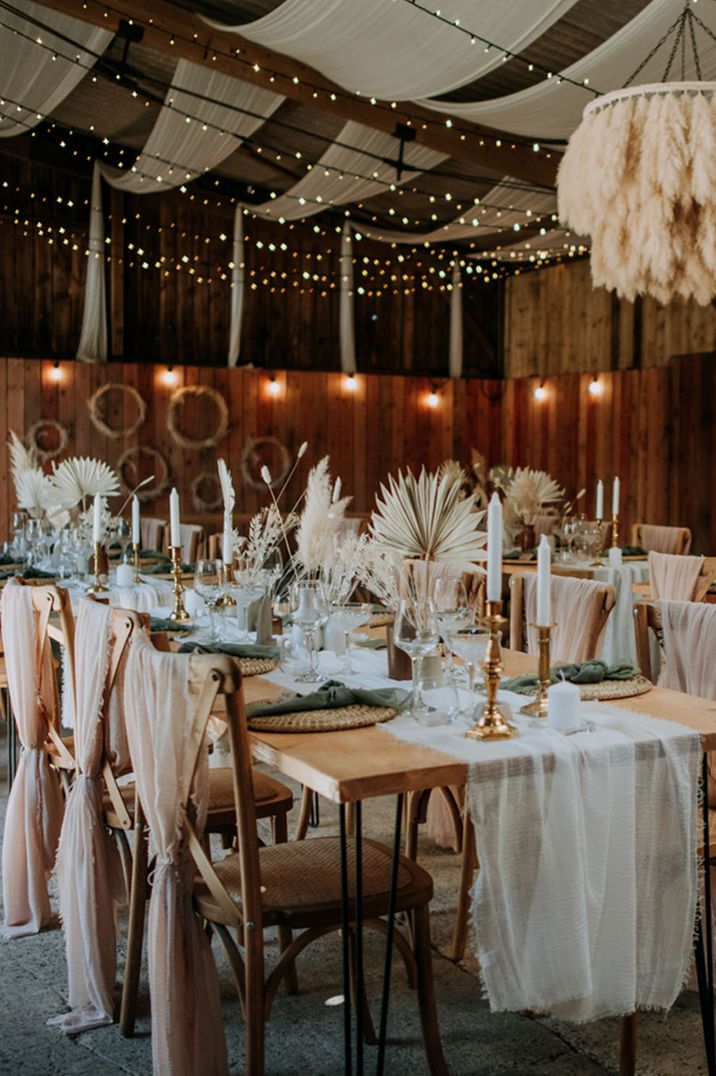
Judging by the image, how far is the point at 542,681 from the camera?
2709 millimetres

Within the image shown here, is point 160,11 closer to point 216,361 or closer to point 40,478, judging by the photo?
point 40,478

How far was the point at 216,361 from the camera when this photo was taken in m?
11.9

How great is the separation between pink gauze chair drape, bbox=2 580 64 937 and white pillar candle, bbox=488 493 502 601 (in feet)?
4.95

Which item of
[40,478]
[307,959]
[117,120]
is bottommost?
[307,959]

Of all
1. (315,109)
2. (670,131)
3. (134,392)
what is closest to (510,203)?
(315,109)

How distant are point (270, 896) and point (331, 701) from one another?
473mm

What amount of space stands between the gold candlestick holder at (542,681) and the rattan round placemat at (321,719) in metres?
0.32

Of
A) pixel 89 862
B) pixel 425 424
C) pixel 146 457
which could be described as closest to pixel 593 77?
pixel 89 862

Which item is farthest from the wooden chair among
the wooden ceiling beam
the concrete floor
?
the wooden ceiling beam

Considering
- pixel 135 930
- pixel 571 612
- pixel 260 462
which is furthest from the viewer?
pixel 260 462

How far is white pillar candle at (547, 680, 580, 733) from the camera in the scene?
252cm

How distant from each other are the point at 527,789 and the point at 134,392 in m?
9.27

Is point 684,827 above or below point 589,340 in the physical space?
below

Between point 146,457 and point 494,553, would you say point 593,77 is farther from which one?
point 146,457
